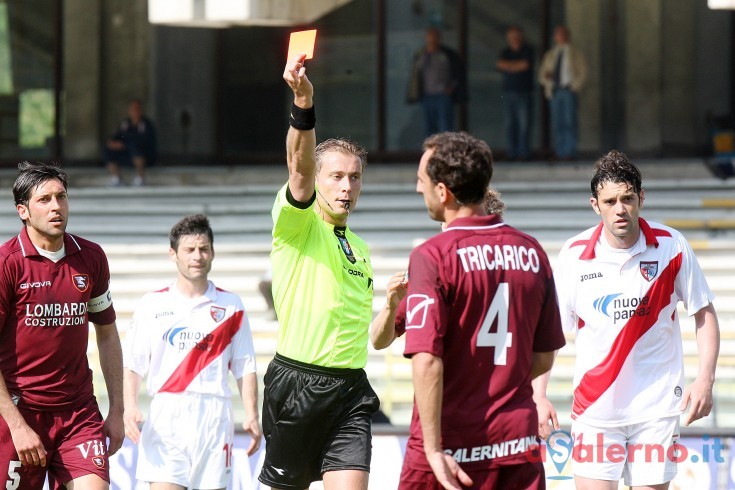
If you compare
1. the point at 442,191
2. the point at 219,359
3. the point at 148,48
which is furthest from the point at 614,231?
the point at 148,48

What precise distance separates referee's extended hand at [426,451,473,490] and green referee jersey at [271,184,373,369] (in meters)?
1.66

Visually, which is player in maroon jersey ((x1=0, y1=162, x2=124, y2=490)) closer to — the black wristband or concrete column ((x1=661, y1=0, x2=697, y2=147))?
the black wristband

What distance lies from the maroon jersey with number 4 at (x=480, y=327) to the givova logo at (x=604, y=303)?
194 centimetres

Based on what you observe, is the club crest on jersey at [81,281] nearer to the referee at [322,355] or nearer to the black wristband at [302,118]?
the referee at [322,355]

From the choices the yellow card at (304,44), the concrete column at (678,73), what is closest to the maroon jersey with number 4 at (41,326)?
the yellow card at (304,44)

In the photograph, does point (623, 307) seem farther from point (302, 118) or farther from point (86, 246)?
point (86, 246)

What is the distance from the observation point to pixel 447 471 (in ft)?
14.6

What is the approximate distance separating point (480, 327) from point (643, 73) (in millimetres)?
14185

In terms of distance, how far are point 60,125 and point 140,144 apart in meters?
1.89

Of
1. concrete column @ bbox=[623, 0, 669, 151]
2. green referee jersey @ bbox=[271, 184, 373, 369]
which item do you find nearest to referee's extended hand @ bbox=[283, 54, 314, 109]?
green referee jersey @ bbox=[271, 184, 373, 369]

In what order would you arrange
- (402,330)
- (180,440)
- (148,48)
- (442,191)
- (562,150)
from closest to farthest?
1. (442,191)
2. (402,330)
3. (180,440)
4. (562,150)
5. (148,48)

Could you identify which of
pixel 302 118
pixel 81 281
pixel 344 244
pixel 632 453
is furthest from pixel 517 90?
pixel 302 118

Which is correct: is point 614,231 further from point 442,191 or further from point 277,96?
point 277,96

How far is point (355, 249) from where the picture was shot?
6.27 m
